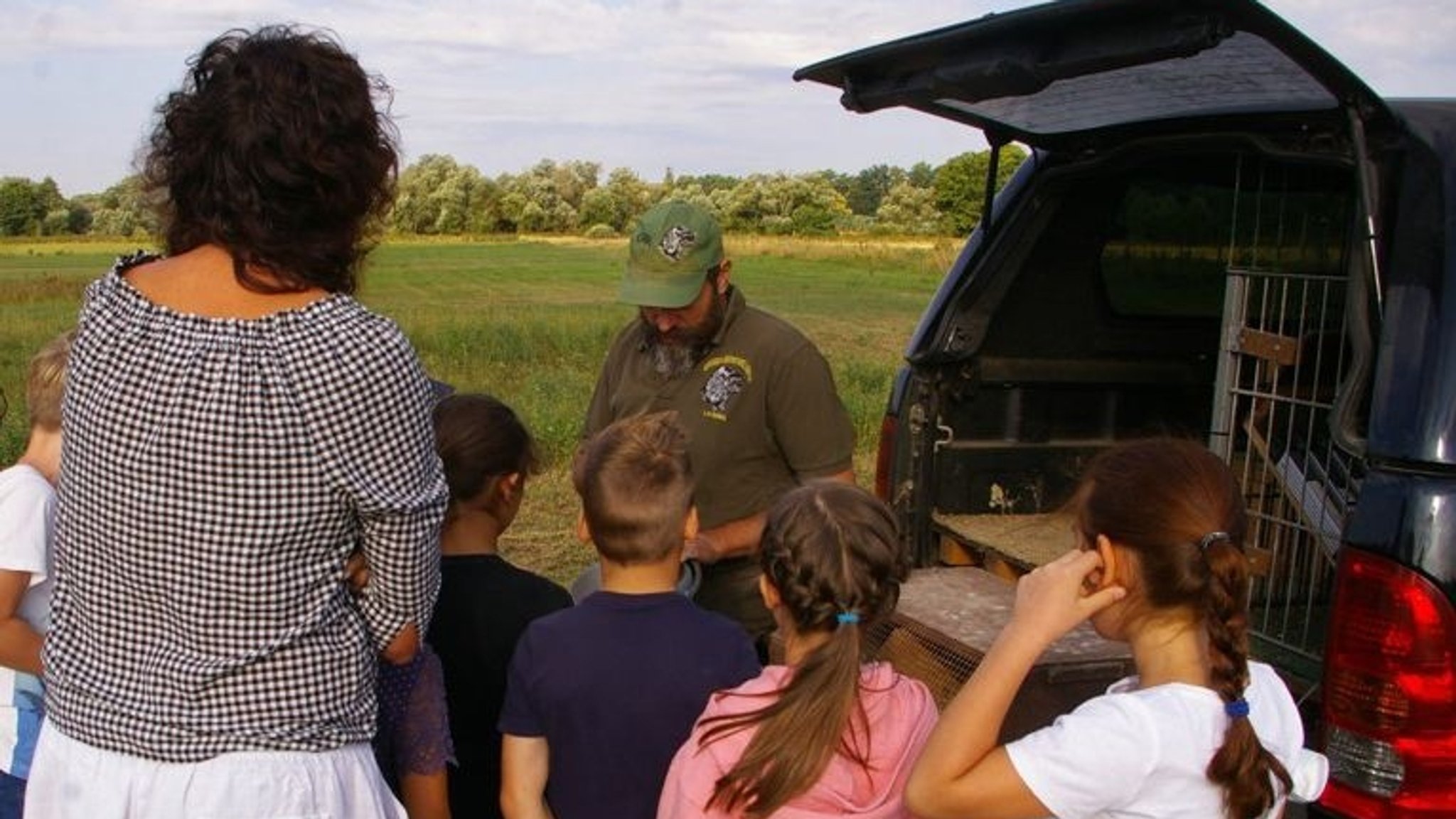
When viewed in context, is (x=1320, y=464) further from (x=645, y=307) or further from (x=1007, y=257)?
(x=645, y=307)

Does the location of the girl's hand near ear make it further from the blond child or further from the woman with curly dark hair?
the blond child

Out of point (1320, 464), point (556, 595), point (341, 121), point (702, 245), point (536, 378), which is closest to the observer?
point (341, 121)

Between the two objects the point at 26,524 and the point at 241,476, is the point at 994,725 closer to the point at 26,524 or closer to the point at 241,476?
the point at 241,476

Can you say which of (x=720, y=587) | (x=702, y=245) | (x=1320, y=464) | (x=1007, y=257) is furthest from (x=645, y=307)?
(x=1320, y=464)

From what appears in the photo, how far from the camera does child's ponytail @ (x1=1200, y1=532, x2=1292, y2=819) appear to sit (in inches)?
77.2

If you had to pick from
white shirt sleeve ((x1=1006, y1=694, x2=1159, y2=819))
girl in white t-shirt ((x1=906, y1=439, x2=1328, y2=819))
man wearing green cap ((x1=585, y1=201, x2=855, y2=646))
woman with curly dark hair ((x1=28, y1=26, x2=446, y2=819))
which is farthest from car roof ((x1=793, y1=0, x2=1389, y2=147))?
woman with curly dark hair ((x1=28, y1=26, x2=446, y2=819))

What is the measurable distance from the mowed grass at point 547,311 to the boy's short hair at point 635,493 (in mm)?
485

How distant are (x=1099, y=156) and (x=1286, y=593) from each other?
114cm

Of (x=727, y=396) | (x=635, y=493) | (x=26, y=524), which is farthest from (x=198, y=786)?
(x=727, y=396)

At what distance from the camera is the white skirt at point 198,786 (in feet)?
6.25

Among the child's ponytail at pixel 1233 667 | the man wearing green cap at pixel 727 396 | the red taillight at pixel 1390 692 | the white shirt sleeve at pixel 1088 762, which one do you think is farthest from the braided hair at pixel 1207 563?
the man wearing green cap at pixel 727 396

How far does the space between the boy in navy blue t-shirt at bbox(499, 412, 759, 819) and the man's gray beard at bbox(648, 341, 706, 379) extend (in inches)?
50.5

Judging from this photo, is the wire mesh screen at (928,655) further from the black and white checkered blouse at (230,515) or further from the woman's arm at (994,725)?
the black and white checkered blouse at (230,515)

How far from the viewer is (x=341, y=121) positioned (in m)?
1.95
